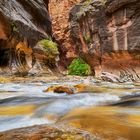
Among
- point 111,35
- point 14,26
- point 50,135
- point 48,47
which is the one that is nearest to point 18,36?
point 14,26

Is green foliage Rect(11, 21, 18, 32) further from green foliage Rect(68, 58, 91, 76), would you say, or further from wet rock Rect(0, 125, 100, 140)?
wet rock Rect(0, 125, 100, 140)

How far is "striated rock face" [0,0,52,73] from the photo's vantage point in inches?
497

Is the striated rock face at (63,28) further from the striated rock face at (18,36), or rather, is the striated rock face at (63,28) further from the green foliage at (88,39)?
the striated rock face at (18,36)

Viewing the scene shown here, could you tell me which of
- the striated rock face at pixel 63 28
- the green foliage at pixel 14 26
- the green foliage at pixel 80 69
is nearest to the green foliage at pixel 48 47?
the green foliage at pixel 14 26

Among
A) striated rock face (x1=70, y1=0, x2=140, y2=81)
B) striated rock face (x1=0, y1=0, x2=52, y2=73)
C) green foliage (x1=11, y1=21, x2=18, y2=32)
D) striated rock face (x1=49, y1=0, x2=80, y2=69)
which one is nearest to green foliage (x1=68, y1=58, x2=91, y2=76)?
striated rock face (x1=70, y1=0, x2=140, y2=81)

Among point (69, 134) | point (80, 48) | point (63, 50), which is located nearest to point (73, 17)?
point (80, 48)

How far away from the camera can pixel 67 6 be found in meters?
34.0

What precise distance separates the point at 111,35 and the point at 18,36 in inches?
319

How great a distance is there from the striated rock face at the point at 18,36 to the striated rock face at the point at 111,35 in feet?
18.9

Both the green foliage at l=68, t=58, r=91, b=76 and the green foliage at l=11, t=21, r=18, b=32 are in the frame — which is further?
the green foliage at l=68, t=58, r=91, b=76

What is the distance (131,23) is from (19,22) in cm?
833

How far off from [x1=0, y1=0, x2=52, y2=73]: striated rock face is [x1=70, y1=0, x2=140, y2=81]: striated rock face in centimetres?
577

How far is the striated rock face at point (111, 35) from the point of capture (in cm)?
1736

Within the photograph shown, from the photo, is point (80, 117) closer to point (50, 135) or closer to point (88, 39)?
point (50, 135)
